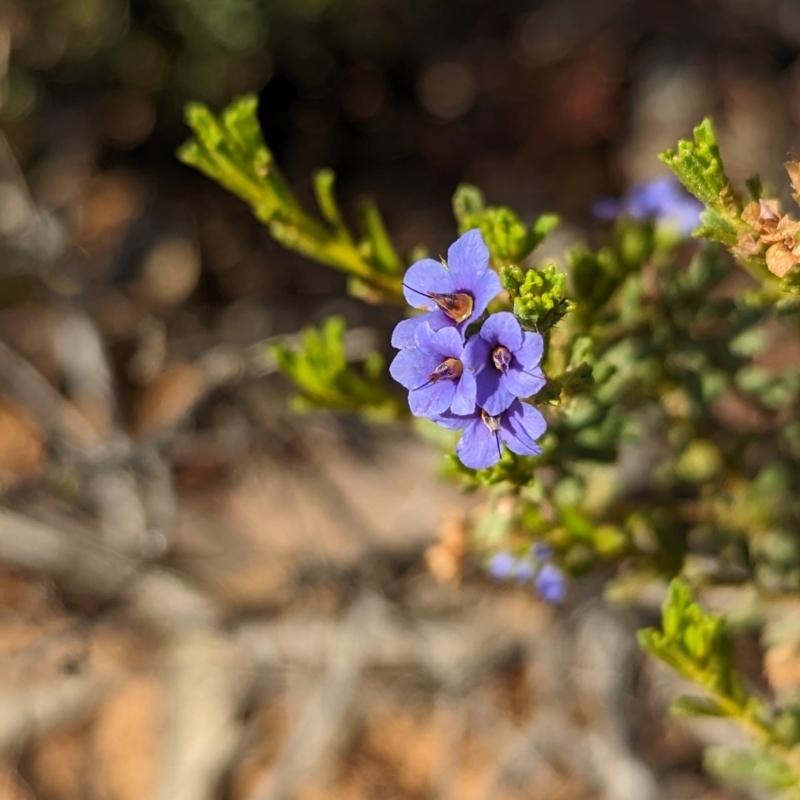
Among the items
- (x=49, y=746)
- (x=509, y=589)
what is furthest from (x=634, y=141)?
(x=49, y=746)

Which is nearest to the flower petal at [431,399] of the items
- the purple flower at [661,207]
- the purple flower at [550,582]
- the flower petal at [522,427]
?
the flower petal at [522,427]

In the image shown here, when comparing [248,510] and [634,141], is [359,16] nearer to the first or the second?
[634,141]

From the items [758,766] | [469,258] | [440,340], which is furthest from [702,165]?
[758,766]

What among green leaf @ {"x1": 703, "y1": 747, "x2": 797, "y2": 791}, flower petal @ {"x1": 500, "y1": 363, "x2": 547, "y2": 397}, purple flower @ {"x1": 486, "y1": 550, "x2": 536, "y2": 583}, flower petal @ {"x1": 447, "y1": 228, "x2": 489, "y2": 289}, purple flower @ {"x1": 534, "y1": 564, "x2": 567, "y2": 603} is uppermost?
flower petal @ {"x1": 447, "y1": 228, "x2": 489, "y2": 289}

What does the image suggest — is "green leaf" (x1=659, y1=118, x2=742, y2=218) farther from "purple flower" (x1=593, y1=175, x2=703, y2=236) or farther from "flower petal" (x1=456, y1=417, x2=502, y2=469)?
"purple flower" (x1=593, y1=175, x2=703, y2=236)

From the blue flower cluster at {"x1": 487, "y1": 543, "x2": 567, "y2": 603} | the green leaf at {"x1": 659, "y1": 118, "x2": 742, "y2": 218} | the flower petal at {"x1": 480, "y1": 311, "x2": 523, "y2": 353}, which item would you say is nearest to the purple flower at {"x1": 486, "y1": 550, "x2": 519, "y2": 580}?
the blue flower cluster at {"x1": 487, "y1": 543, "x2": 567, "y2": 603}

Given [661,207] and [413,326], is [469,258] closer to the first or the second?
[413,326]
